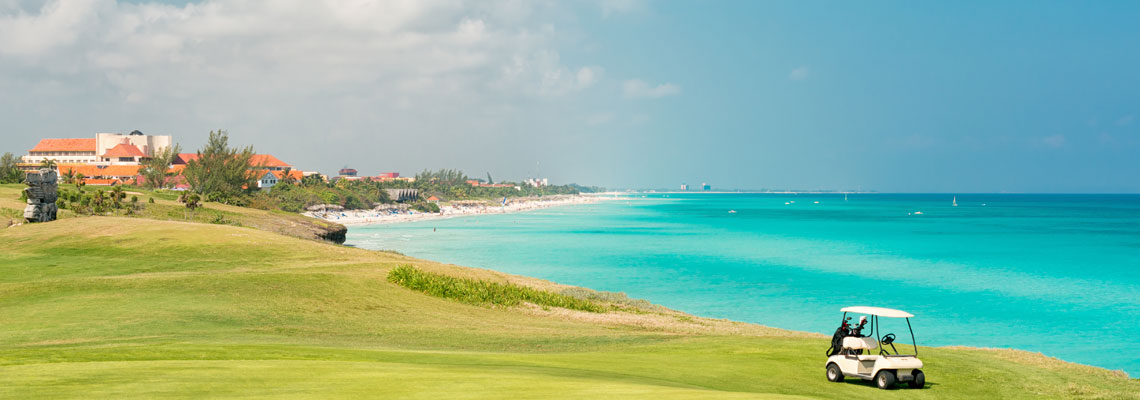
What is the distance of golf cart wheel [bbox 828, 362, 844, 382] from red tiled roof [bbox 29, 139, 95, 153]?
20572cm

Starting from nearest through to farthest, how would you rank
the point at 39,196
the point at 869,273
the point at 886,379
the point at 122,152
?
the point at 886,379 → the point at 39,196 → the point at 869,273 → the point at 122,152

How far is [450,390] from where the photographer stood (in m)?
11.7

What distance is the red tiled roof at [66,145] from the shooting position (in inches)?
7224

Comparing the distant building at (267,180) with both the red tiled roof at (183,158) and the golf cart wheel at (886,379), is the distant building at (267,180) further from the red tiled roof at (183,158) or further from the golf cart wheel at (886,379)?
the golf cart wheel at (886,379)

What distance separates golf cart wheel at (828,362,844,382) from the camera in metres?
18.0

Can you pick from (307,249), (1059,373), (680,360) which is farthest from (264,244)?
(1059,373)

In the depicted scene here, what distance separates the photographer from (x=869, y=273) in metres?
73.8

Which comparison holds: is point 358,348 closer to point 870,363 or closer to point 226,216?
point 870,363

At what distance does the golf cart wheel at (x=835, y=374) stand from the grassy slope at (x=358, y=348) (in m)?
0.30

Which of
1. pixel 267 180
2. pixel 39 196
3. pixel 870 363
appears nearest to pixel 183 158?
pixel 267 180

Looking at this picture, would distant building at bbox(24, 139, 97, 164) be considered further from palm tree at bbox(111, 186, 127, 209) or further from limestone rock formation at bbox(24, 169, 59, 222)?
limestone rock formation at bbox(24, 169, 59, 222)

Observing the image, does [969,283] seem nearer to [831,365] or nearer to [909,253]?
[909,253]

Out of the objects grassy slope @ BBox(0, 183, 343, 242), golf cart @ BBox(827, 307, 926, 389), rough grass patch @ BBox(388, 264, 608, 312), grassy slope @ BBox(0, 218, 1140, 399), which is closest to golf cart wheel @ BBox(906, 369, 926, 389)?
golf cart @ BBox(827, 307, 926, 389)

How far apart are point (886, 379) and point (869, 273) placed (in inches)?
2371
